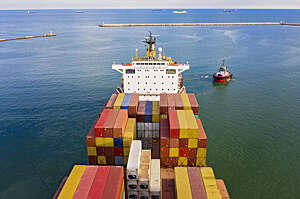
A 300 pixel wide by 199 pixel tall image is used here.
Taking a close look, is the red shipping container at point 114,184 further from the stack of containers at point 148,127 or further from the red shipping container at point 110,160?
the stack of containers at point 148,127

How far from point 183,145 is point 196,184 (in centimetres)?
485

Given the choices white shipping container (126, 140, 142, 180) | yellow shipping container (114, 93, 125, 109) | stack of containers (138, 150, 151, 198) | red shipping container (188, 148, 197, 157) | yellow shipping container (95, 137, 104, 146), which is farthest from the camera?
yellow shipping container (114, 93, 125, 109)

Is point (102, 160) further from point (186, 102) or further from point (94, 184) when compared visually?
point (186, 102)

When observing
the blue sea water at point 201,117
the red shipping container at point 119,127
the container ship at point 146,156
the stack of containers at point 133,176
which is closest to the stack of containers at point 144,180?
the container ship at point 146,156

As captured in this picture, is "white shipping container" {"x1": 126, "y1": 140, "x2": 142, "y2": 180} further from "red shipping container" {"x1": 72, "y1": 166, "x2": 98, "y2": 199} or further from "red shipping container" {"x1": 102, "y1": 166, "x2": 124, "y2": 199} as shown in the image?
"red shipping container" {"x1": 72, "y1": 166, "x2": 98, "y2": 199}

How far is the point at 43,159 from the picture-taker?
89.1 feet

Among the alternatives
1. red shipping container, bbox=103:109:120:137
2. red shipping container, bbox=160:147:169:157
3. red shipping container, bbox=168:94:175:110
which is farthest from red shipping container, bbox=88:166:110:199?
red shipping container, bbox=168:94:175:110

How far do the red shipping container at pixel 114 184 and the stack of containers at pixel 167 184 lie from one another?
158 inches

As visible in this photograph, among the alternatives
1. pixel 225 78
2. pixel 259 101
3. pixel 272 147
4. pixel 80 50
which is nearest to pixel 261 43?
pixel 225 78

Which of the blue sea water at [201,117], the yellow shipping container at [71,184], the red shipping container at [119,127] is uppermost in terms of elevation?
the red shipping container at [119,127]

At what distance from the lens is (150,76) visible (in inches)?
1382

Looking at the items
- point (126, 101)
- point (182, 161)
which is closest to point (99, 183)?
point (182, 161)

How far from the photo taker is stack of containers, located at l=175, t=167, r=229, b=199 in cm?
1389

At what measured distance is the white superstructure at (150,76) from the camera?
113 ft
